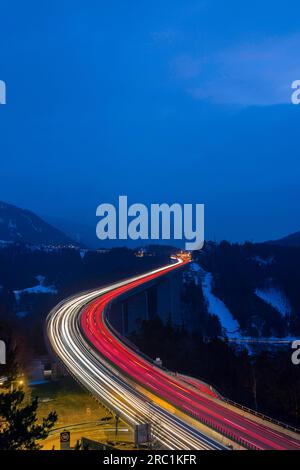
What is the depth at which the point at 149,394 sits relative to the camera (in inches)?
745

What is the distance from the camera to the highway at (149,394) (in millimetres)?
14266

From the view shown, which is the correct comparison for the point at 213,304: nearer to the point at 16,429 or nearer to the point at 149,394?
the point at 149,394

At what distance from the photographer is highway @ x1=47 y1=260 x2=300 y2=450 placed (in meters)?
14.3

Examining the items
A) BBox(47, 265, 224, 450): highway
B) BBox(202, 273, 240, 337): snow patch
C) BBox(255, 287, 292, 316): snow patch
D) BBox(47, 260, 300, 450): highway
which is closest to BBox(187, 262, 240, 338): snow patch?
BBox(202, 273, 240, 337): snow patch

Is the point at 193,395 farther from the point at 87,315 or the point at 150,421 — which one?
the point at 87,315

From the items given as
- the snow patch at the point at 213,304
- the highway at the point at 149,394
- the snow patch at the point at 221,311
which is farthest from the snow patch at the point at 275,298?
the highway at the point at 149,394

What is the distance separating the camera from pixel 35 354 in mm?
26609

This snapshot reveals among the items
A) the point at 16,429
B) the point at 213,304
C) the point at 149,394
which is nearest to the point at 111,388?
the point at 149,394

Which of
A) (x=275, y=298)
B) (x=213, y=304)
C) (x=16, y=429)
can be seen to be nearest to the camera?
(x=16, y=429)

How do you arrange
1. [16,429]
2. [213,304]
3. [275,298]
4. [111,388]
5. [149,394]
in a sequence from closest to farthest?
[16,429], [149,394], [111,388], [213,304], [275,298]

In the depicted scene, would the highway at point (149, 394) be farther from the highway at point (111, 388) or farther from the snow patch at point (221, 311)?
the snow patch at point (221, 311)

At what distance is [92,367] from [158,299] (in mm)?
31004

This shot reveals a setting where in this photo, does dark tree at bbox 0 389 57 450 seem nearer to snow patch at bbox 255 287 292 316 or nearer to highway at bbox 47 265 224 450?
highway at bbox 47 265 224 450
